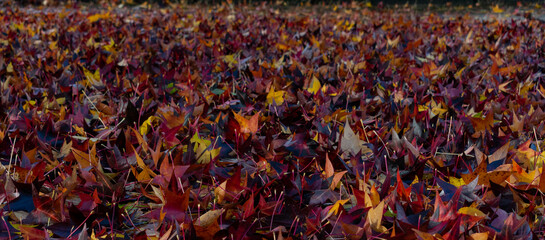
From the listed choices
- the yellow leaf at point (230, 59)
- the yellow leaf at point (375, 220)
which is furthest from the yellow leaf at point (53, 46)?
the yellow leaf at point (375, 220)

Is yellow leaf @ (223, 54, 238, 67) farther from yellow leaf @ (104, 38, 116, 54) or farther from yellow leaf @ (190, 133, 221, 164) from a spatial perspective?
yellow leaf @ (190, 133, 221, 164)

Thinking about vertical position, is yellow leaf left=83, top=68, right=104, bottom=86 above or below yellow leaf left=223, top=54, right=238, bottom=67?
above

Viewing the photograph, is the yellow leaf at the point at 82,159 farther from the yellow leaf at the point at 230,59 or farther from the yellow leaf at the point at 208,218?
the yellow leaf at the point at 230,59

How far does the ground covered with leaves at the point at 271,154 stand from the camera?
3.61 ft

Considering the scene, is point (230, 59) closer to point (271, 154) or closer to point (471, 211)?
Result: point (271, 154)

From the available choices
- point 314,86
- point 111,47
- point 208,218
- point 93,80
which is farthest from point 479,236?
point 111,47

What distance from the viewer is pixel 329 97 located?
193cm

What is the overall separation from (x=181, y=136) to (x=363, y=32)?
304cm

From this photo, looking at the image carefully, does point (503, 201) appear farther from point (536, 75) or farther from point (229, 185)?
point (536, 75)

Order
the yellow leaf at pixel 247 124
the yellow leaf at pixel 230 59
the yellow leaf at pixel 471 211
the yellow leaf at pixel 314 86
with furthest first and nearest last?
1. the yellow leaf at pixel 230 59
2. the yellow leaf at pixel 314 86
3. the yellow leaf at pixel 247 124
4. the yellow leaf at pixel 471 211

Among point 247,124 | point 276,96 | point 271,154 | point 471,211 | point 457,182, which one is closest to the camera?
point 471,211

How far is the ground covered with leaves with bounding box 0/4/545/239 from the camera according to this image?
1100 millimetres

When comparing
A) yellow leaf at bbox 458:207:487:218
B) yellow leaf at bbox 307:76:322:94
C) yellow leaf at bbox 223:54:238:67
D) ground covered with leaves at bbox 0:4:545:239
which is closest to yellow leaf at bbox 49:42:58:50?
ground covered with leaves at bbox 0:4:545:239

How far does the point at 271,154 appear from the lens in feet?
4.64
